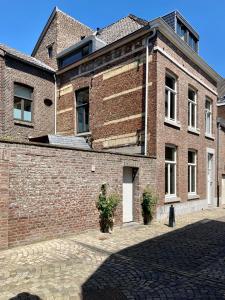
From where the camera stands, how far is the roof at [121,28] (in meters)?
16.1

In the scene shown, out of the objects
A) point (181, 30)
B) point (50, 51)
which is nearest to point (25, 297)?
point (181, 30)

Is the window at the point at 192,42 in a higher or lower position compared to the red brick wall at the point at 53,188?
higher

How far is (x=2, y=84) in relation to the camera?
1374 cm

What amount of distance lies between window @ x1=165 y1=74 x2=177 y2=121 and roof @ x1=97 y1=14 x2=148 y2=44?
12.9 feet

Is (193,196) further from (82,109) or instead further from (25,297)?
(25,297)

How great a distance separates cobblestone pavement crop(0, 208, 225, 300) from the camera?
15.9ft

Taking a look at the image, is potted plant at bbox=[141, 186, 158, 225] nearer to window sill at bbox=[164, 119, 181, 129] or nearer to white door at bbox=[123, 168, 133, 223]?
white door at bbox=[123, 168, 133, 223]

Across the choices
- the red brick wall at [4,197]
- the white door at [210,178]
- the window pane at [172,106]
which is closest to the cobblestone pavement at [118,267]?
the red brick wall at [4,197]

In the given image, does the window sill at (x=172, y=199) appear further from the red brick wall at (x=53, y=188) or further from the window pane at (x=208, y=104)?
the window pane at (x=208, y=104)

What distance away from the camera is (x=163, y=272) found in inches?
229

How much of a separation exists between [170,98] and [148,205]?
5.36 meters

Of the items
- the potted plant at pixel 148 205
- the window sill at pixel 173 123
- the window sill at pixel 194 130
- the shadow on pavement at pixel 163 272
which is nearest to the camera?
the shadow on pavement at pixel 163 272

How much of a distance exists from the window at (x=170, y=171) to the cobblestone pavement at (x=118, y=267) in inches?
163

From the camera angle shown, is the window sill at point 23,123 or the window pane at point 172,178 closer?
the window pane at point 172,178
